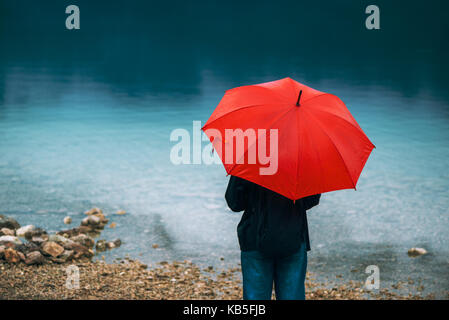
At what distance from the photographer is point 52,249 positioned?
3.98 metres

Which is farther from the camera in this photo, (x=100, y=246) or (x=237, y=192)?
(x=100, y=246)

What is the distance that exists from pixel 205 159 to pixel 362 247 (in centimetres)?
345

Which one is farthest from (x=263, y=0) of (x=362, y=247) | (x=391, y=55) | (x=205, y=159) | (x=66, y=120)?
(x=362, y=247)

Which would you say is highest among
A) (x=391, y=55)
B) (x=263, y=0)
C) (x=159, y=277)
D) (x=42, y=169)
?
(x=263, y=0)

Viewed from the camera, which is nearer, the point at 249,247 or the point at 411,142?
the point at 249,247

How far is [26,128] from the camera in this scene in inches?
341

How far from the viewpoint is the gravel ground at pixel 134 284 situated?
350 cm

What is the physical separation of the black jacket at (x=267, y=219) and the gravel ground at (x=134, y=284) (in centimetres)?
131

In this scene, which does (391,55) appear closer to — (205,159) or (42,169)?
(205,159)

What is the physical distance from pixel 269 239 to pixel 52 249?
224 cm

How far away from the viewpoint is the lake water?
15.4ft

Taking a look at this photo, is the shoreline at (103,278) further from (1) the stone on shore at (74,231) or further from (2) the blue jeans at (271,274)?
(2) the blue jeans at (271,274)

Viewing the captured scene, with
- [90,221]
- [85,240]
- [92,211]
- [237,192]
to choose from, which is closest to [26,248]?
[85,240]

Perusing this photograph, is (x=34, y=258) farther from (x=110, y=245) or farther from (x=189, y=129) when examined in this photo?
(x=189, y=129)
